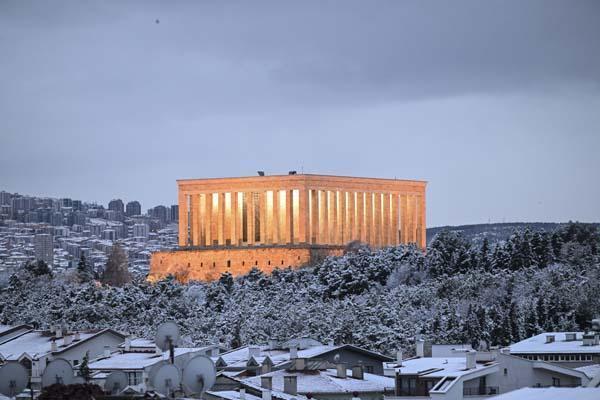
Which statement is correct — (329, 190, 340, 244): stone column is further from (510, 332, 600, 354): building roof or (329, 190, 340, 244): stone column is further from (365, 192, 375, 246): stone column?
(510, 332, 600, 354): building roof

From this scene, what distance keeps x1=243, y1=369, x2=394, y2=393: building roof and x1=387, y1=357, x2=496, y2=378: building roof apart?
932mm

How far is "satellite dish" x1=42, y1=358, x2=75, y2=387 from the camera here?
5500 cm

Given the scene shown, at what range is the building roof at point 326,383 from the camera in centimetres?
6838

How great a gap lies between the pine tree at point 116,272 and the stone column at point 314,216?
14287 millimetres

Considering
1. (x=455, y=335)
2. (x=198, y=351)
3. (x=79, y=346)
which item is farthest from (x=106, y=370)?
(x=455, y=335)

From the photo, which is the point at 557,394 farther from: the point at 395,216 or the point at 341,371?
the point at 395,216

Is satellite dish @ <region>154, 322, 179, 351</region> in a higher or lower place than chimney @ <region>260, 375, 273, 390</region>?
higher

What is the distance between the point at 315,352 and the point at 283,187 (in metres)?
75.1

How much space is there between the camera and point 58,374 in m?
55.2

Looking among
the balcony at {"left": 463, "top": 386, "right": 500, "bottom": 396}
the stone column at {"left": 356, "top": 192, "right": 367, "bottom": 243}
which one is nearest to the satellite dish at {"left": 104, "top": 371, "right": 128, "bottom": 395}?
the balcony at {"left": 463, "top": 386, "right": 500, "bottom": 396}

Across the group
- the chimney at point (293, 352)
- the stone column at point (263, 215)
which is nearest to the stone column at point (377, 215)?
the stone column at point (263, 215)

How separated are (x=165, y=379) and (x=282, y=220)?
4058 inches

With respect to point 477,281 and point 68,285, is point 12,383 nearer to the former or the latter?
point 477,281

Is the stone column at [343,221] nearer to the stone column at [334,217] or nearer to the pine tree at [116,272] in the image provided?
the stone column at [334,217]
